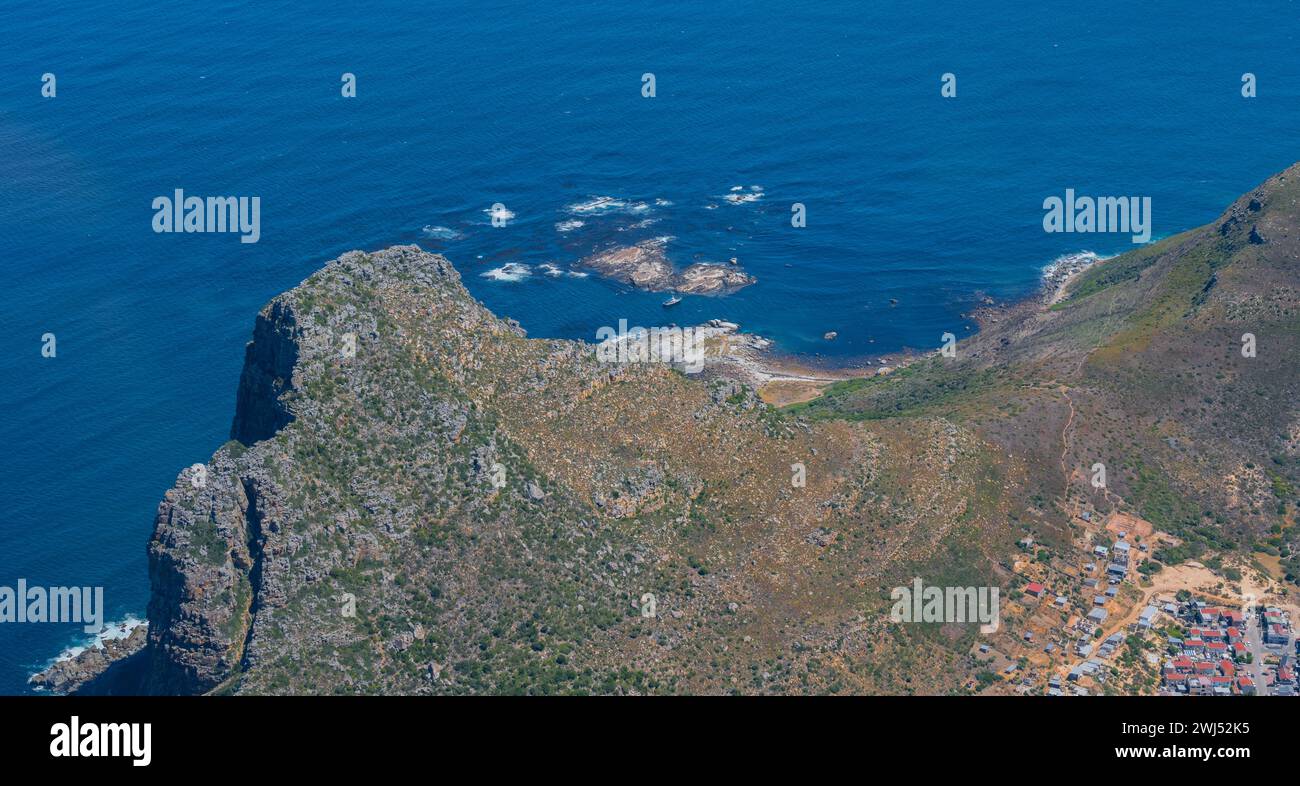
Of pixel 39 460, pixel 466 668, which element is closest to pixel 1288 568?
pixel 466 668

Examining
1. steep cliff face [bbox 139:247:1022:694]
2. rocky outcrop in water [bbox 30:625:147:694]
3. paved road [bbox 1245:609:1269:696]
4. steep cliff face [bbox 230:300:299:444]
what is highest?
steep cliff face [bbox 230:300:299:444]

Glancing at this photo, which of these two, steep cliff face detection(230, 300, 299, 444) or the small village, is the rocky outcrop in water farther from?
the small village

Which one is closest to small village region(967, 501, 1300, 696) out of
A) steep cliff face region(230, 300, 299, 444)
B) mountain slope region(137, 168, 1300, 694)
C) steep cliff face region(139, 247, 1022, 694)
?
mountain slope region(137, 168, 1300, 694)

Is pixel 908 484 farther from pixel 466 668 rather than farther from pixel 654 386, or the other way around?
pixel 466 668

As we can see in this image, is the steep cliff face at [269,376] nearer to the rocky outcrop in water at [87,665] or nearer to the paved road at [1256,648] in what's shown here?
the rocky outcrop in water at [87,665]

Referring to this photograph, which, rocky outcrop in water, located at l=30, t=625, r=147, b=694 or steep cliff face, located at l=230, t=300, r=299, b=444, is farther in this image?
rocky outcrop in water, located at l=30, t=625, r=147, b=694

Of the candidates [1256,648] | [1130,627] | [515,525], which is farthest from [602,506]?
[1256,648]

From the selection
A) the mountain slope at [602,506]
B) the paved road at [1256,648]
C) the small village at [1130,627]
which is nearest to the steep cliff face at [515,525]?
the mountain slope at [602,506]

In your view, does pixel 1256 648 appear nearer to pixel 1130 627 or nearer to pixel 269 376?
pixel 1130 627
